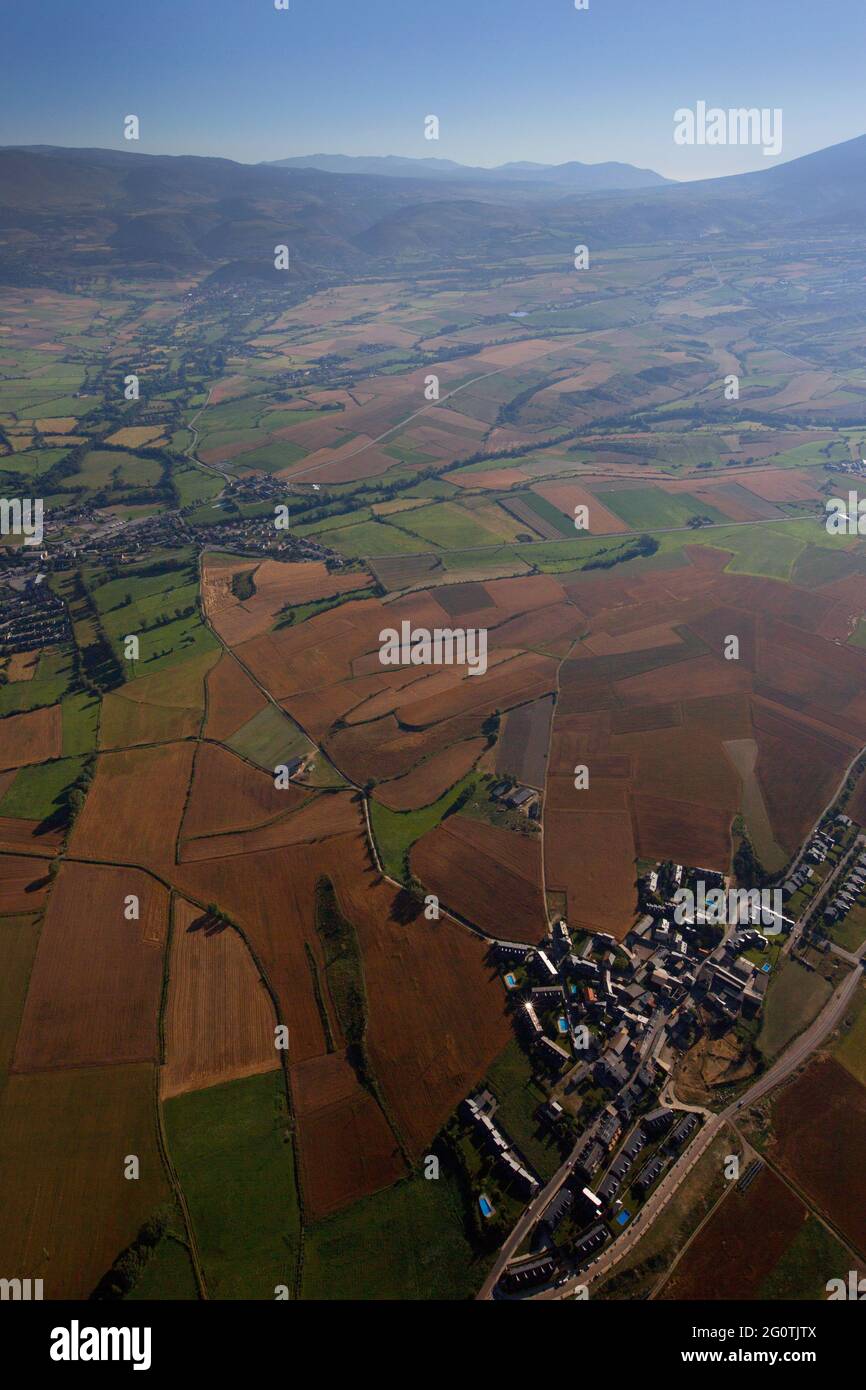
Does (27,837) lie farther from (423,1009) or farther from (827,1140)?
(827,1140)

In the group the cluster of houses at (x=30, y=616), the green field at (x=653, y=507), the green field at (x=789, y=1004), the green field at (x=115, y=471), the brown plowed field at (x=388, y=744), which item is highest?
the green field at (x=115, y=471)

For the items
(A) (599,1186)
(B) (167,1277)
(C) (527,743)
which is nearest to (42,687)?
(C) (527,743)

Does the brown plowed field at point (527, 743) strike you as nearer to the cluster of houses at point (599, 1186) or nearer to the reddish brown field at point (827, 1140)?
the cluster of houses at point (599, 1186)

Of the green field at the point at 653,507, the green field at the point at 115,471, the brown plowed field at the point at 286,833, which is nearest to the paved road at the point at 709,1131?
the brown plowed field at the point at 286,833

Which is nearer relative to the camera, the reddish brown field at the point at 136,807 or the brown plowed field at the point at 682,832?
the brown plowed field at the point at 682,832

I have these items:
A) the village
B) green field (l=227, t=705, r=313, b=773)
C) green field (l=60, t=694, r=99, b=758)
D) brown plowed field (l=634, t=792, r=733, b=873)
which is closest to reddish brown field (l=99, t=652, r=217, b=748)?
green field (l=60, t=694, r=99, b=758)

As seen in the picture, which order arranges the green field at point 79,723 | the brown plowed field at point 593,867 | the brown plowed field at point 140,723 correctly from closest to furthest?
the brown plowed field at point 593,867 < the green field at point 79,723 < the brown plowed field at point 140,723

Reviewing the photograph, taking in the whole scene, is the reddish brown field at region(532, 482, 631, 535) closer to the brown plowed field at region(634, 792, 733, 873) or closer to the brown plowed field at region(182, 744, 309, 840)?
the brown plowed field at region(634, 792, 733, 873)
